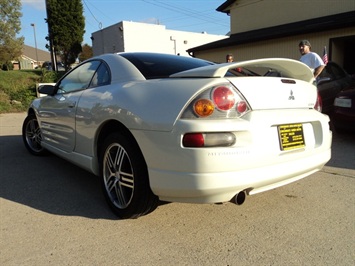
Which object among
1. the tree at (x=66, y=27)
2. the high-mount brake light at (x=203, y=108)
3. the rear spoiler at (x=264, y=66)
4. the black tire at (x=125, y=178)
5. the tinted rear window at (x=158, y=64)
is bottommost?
the black tire at (x=125, y=178)

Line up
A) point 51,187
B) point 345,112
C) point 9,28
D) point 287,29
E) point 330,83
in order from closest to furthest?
point 51,187, point 345,112, point 330,83, point 287,29, point 9,28

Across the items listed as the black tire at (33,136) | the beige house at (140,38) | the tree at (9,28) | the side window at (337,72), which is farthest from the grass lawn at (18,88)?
the beige house at (140,38)

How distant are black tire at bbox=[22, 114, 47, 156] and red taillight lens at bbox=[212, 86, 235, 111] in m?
3.62

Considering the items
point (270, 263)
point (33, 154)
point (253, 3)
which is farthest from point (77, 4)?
point (270, 263)

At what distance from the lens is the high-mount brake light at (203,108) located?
229 cm

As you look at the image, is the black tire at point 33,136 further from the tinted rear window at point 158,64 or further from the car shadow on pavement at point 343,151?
the car shadow on pavement at point 343,151

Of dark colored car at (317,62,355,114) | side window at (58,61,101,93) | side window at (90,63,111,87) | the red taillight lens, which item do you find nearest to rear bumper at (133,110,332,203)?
the red taillight lens

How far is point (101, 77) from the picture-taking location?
339 cm

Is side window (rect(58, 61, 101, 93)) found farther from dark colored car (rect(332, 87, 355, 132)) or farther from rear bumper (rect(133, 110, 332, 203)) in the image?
dark colored car (rect(332, 87, 355, 132))

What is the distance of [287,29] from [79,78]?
11.8 metres

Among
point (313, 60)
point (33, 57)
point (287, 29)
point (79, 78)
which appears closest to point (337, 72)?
point (313, 60)

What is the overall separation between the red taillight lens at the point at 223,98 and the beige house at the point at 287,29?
409 inches

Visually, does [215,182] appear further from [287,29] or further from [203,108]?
[287,29]

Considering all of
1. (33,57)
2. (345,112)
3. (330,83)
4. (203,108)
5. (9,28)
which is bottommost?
(345,112)
